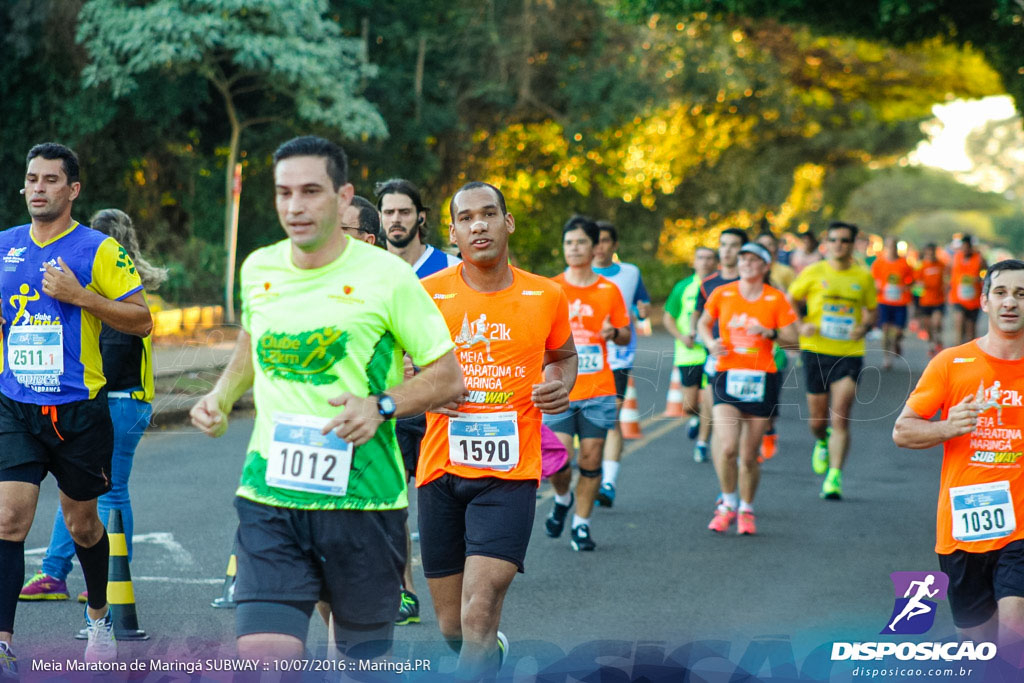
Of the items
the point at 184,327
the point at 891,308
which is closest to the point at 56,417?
the point at 184,327

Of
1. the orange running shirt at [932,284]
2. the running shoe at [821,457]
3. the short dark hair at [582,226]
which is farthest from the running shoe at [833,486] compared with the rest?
the orange running shirt at [932,284]

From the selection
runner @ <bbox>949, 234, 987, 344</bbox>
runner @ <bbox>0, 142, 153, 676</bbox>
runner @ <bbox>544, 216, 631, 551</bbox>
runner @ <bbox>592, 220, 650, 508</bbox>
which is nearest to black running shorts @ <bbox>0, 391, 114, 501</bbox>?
runner @ <bbox>0, 142, 153, 676</bbox>

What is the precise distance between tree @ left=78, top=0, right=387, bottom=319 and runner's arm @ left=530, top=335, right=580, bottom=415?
14223 millimetres

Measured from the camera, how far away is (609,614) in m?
6.55

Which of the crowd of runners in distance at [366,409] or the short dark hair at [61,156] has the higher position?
the short dark hair at [61,156]

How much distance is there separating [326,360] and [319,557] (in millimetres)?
570

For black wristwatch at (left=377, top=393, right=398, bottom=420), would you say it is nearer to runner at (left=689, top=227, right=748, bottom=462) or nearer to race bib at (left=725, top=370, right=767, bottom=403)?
race bib at (left=725, top=370, right=767, bottom=403)

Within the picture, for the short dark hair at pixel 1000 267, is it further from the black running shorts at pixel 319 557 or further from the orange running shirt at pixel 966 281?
the orange running shirt at pixel 966 281

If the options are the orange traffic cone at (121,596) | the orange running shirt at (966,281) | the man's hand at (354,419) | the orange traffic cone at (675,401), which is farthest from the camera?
the orange running shirt at (966,281)

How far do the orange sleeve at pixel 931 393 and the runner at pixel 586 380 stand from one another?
315 centimetres

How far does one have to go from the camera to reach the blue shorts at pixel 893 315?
2095 centimetres

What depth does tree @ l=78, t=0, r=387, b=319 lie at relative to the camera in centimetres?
1983

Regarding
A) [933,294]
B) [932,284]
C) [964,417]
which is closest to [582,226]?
[964,417]

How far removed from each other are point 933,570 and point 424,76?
20.4 meters
